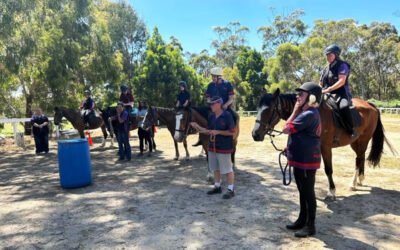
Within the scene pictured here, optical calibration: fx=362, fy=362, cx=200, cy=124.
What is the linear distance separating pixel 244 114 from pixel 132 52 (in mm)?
A: 15276

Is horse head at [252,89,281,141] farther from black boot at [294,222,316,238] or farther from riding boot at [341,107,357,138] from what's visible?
black boot at [294,222,316,238]

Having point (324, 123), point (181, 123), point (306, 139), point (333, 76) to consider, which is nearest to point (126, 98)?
point (181, 123)

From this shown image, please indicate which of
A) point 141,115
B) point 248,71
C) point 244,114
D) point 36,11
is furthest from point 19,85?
point 248,71

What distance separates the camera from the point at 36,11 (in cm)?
1714

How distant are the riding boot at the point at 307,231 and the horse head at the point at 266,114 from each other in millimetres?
1785

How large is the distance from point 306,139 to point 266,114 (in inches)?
65.0

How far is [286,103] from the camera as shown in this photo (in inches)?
244

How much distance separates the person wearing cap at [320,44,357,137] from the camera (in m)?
6.27

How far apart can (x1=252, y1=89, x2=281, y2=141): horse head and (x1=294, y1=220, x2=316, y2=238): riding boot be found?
178cm

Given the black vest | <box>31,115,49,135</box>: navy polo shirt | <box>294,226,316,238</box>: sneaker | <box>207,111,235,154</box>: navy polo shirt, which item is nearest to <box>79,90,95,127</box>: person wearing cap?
<box>31,115,49,135</box>: navy polo shirt

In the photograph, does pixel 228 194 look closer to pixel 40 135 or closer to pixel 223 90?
pixel 223 90

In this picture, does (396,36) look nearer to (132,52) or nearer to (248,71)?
(248,71)

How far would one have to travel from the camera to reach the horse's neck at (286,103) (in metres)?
6.13

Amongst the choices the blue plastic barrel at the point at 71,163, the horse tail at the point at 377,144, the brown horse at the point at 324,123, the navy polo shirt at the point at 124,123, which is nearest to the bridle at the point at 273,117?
the brown horse at the point at 324,123
